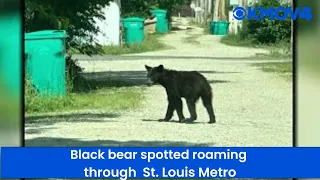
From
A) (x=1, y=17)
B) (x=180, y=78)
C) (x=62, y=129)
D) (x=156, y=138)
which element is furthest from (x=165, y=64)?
(x=1, y=17)

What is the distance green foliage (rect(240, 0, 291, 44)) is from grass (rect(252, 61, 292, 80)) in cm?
16

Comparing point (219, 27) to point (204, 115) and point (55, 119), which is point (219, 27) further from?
point (55, 119)

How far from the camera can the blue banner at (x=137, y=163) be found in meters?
5.00

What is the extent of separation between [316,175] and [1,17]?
235 centimetres

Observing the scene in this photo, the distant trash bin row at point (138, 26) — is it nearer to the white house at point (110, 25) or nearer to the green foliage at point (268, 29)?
the white house at point (110, 25)

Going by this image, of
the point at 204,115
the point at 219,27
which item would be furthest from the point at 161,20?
the point at 204,115

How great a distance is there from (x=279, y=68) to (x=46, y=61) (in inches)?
66.6

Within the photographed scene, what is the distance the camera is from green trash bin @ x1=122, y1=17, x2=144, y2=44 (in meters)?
5.29

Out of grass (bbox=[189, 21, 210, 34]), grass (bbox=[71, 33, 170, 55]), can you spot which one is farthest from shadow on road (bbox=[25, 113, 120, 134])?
grass (bbox=[189, 21, 210, 34])

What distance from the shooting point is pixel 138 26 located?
17.5ft

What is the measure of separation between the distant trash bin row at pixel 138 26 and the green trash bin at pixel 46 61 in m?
0.46

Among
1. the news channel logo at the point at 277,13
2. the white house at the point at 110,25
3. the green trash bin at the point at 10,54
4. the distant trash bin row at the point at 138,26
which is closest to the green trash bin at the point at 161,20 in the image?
the distant trash bin row at the point at 138,26

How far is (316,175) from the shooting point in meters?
5.04

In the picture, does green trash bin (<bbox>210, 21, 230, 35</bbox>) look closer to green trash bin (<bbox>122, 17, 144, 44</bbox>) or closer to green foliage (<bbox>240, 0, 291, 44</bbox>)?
green foliage (<bbox>240, 0, 291, 44</bbox>)
